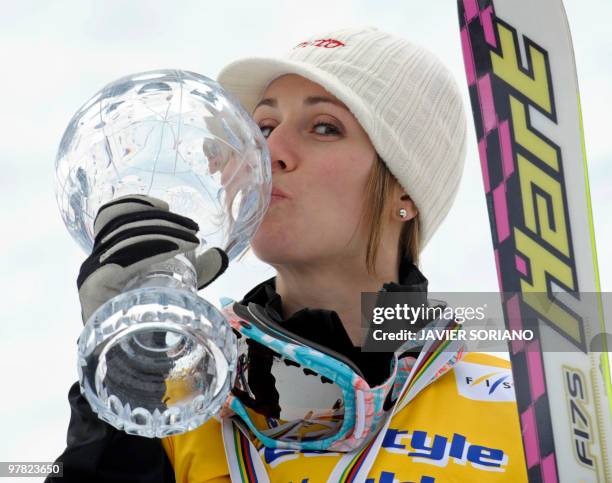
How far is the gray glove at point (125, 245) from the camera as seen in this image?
4.77 ft

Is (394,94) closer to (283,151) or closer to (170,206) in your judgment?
(283,151)

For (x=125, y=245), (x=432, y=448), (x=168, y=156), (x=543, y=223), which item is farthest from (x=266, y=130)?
(x=125, y=245)

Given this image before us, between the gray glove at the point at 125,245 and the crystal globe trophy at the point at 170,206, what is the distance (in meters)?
0.04

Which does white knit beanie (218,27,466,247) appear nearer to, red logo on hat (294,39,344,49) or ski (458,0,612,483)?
red logo on hat (294,39,344,49)

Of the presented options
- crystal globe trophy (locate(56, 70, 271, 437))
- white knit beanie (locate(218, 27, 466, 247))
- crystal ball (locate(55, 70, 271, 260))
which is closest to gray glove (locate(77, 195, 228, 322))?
crystal globe trophy (locate(56, 70, 271, 437))

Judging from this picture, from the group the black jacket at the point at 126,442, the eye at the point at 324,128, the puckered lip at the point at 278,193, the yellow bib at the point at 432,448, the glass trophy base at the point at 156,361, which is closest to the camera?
the glass trophy base at the point at 156,361

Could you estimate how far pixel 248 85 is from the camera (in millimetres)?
Answer: 2566

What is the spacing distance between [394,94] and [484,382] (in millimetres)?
789

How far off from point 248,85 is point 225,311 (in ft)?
2.14

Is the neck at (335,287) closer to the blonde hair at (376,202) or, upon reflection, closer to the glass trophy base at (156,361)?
the blonde hair at (376,202)

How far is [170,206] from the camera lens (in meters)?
1.79

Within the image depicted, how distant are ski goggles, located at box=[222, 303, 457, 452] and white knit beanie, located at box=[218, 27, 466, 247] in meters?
0.51

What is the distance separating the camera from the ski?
6.20 feet

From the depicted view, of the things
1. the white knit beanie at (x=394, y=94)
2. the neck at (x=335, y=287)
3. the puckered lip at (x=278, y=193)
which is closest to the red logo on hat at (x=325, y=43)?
the white knit beanie at (x=394, y=94)
